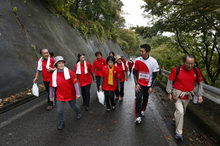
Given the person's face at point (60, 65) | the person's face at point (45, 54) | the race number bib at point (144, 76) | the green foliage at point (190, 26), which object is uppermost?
the green foliage at point (190, 26)

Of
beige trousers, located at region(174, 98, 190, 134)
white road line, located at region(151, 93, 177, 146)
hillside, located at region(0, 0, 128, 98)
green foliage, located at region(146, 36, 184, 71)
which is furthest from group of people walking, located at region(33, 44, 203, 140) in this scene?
green foliage, located at region(146, 36, 184, 71)

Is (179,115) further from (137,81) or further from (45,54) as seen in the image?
(45,54)

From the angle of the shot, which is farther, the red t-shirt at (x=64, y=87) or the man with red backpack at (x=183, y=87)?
the red t-shirt at (x=64, y=87)

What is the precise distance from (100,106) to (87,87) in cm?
94

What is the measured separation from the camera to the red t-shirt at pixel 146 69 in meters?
3.35

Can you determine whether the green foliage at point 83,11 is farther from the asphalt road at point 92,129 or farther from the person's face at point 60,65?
the asphalt road at point 92,129

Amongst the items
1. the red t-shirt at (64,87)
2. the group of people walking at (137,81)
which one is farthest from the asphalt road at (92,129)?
the red t-shirt at (64,87)

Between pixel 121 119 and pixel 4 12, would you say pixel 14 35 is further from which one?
pixel 121 119

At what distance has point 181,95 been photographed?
2.85m

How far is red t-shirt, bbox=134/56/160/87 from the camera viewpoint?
11.0 ft

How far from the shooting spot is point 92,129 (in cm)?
319

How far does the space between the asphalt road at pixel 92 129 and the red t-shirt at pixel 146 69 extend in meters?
1.22

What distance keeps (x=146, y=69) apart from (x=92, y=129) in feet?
7.08

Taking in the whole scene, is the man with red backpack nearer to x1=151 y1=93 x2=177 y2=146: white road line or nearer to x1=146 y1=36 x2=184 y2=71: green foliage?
x1=151 y1=93 x2=177 y2=146: white road line
